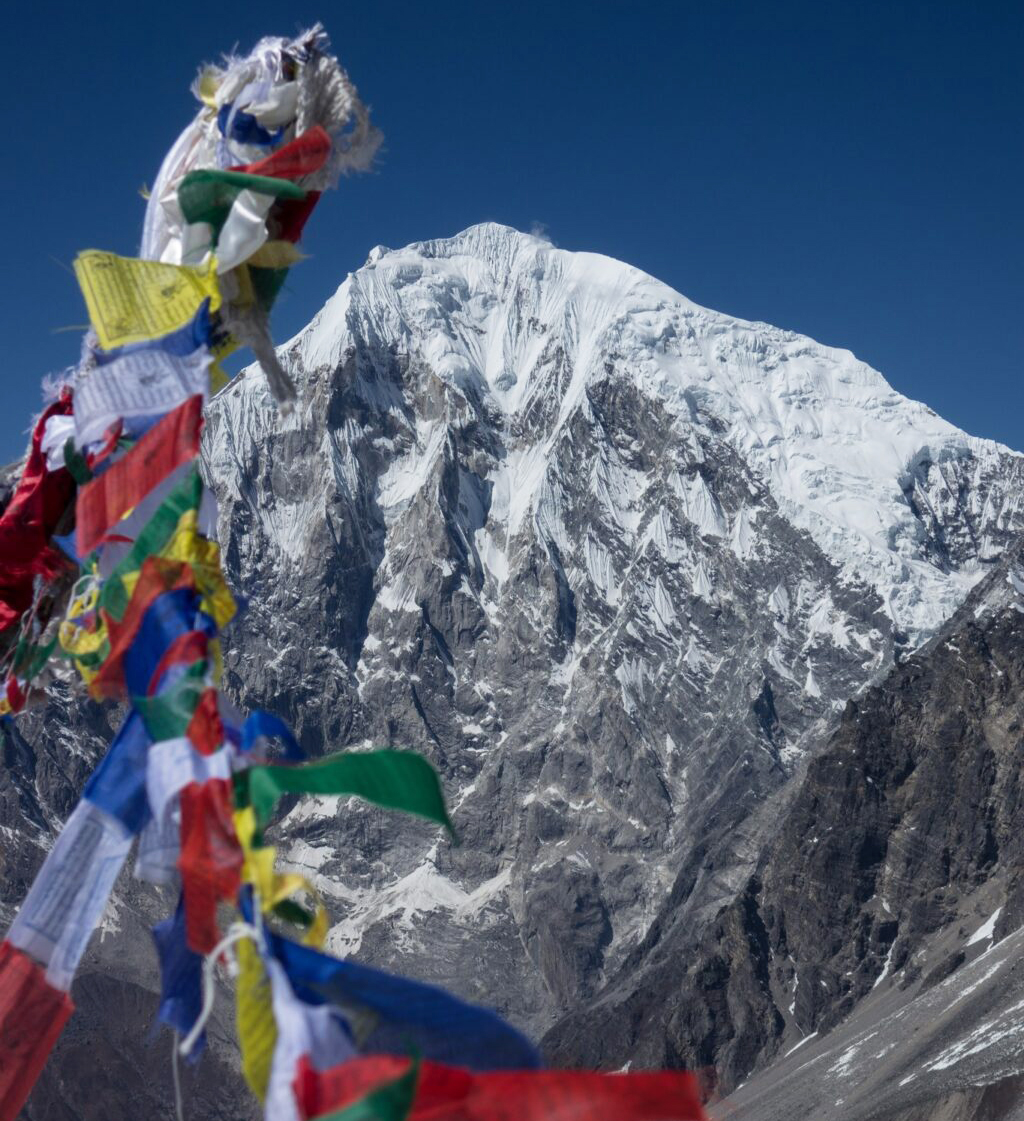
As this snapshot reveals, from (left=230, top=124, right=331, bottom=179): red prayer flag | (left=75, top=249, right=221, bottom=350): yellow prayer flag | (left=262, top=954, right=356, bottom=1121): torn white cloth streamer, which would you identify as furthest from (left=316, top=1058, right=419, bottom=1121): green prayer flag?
(left=230, top=124, right=331, bottom=179): red prayer flag

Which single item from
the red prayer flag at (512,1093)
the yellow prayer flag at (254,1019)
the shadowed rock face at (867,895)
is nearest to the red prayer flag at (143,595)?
the yellow prayer flag at (254,1019)

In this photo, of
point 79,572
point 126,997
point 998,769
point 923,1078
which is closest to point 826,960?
point 998,769

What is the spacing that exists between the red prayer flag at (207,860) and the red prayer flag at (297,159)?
2.52m

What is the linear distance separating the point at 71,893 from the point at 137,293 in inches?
84.9

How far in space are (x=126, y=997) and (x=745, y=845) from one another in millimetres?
66298

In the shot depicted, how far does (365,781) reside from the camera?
4.46 metres

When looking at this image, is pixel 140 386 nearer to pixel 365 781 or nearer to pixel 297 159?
pixel 297 159

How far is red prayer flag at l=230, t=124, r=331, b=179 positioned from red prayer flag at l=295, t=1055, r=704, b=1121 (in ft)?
11.2

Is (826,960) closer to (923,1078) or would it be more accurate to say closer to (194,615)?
(923,1078)

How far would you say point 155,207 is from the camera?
6.44 m

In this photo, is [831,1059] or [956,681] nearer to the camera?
[831,1059]

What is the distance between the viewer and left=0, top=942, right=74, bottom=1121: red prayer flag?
208 inches

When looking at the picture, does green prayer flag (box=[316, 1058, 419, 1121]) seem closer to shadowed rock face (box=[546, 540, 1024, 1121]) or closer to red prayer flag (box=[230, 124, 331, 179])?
red prayer flag (box=[230, 124, 331, 179])

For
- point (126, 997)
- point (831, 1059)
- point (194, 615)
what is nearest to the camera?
point (194, 615)
